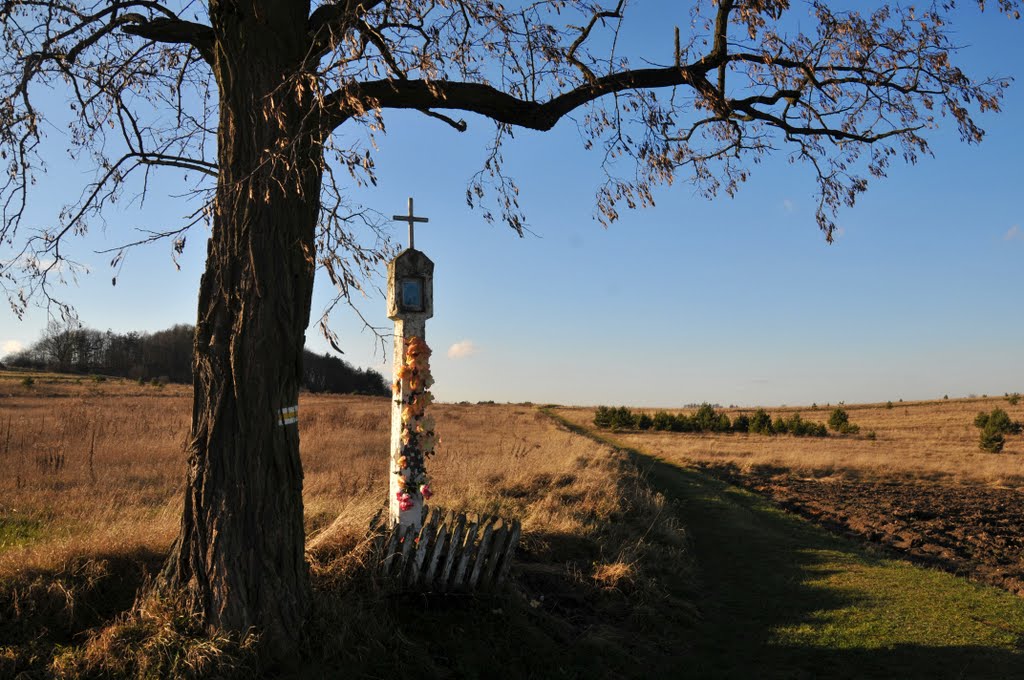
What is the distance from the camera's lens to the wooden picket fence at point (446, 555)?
6.39 m

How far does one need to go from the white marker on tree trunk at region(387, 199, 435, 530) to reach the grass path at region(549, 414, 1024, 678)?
3080 mm

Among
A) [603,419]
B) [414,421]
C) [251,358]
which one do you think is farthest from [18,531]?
[603,419]

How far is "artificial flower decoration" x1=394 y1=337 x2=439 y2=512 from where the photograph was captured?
7352 millimetres

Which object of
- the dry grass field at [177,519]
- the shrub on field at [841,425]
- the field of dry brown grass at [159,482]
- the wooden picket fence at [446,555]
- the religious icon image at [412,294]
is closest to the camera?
the dry grass field at [177,519]

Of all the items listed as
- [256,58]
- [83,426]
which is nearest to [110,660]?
[256,58]

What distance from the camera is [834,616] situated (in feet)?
26.9

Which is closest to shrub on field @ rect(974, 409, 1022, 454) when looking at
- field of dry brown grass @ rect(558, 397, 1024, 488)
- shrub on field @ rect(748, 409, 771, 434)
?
field of dry brown grass @ rect(558, 397, 1024, 488)

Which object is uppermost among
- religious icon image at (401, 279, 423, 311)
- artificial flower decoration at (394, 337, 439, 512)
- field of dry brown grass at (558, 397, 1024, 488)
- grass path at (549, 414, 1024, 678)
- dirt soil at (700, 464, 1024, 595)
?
religious icon image at (401, 279, 423, 311)

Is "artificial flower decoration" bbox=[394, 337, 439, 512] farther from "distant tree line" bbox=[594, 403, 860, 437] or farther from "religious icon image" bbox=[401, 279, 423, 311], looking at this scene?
"distant tree line" bbox=[594, 403, 860, 437]

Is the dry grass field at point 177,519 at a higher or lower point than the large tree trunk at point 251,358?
lower

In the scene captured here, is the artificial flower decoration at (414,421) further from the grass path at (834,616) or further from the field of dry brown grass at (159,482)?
the grass path at (834,616)

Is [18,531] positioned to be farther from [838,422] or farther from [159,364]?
[159,364]

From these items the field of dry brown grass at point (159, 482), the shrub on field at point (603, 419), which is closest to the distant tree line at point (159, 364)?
the shrub on field at point (603, 419)

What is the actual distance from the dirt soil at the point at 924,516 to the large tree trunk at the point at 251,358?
9.90m
